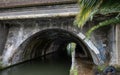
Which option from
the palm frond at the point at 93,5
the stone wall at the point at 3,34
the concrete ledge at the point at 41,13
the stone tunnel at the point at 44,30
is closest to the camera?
the palm frond at the point at 93,5

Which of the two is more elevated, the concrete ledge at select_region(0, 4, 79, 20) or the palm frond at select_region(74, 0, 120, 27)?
the concrete ledge at select_region(0, 4, 79, 20)

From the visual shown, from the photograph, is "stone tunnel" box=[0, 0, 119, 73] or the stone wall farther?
the stone wall

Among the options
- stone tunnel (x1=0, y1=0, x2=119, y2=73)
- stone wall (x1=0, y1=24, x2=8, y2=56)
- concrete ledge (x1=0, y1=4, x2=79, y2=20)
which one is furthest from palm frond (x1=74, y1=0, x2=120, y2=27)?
stone wall (x1=0, y1=24, x2=8, y2=56)

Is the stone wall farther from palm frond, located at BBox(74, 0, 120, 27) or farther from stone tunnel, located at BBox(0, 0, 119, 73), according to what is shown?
palm frond, located at BBox(74, 0, 120, 27)

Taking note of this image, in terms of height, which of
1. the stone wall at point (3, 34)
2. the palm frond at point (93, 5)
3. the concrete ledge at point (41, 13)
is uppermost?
the concrete ledge at point (41, 13)

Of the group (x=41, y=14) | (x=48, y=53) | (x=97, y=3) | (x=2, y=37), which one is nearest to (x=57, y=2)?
(x=41, y=14)

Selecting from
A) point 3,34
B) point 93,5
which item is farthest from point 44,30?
point 93,5

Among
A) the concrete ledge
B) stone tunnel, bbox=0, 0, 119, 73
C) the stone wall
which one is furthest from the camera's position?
the stone wall

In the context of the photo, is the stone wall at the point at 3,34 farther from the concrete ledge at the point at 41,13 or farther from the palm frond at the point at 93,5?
the palm frond at the point at 93,5

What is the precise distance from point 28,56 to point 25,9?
4352 millimetres

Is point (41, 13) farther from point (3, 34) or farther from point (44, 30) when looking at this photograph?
point (3, 34)

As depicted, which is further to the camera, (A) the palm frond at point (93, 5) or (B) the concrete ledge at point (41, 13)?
(B) the concrete ledge at point (41, 13)

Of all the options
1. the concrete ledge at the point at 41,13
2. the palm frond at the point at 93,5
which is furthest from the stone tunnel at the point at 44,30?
the palm frond at the point at 93,5

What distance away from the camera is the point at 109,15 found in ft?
32.6
